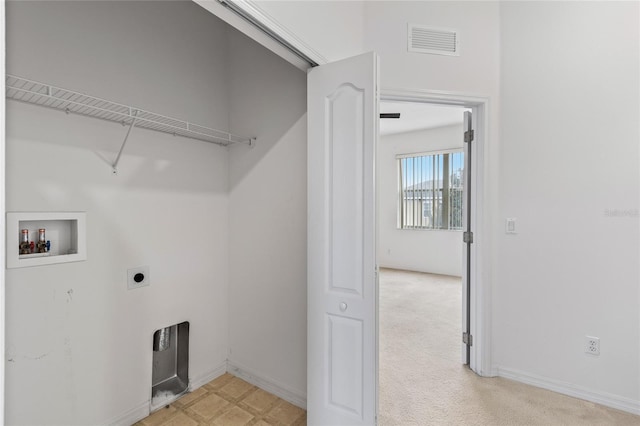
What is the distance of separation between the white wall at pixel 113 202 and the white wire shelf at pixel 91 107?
2.0 inches

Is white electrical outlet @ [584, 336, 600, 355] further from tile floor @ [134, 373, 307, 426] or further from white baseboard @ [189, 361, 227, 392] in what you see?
white baseboard @ [189, 361, 227, 392]

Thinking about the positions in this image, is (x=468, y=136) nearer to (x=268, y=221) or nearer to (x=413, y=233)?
(x=268, y=221)

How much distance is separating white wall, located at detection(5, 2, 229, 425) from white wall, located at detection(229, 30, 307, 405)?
0.14 metres

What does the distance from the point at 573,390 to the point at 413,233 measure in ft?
14.1

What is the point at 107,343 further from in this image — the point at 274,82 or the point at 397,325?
the point at 397,325

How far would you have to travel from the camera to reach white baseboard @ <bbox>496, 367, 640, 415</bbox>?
203cm

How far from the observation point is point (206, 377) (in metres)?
2.31

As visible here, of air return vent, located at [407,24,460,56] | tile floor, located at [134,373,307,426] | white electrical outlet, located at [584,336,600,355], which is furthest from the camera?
air return vent, located at [407,24,460,56]

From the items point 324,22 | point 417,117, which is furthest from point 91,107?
point 417,117

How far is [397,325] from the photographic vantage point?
11.5 ft

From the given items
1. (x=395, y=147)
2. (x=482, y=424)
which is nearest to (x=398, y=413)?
(x=482, y=424)

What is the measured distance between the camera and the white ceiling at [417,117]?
4.77 metres

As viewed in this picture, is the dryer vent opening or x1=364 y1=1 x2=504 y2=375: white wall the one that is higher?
x1=364 y1=1 x2=504 y2=375: white wall

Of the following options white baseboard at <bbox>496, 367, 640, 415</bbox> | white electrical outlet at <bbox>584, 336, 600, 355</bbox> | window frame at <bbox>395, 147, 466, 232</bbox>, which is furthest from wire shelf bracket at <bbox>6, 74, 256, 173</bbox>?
window frame at <bbox>395, 147, 466, 232</bbox>
